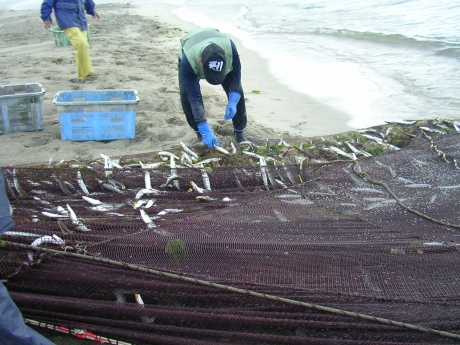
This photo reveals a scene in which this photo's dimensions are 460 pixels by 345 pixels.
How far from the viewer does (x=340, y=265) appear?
8.82 feet

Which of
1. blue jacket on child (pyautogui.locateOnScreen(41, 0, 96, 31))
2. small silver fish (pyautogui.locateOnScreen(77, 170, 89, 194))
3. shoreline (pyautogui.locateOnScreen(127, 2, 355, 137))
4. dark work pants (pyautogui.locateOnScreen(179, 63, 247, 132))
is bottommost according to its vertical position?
shoreline (pyautogui.locateOnScreen(127, 2, 355, 137))

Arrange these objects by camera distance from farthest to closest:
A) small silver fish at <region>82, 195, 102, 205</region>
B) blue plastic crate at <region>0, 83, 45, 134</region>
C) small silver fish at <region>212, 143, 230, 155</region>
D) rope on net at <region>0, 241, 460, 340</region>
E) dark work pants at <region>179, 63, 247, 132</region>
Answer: blue plastic crate at <region>0, 83, 45, 134</region> < dark work pants at <region>179, 63, 247, 132</region> < small silver fish at <region>212, 143, 230, 155</region> < small silver fish at <region>82, 195, 102, 205</region> < rope on net at <region>0, 241, 460, 340</region>

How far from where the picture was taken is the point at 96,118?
18.0 ft

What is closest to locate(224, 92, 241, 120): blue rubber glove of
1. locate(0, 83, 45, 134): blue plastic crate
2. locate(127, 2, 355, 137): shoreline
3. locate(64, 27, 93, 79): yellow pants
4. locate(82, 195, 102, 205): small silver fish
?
locate(127, 2, 355, 137): shoreline

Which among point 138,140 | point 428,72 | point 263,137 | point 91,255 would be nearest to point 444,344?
point 91,255

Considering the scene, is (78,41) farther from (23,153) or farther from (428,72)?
(428,72)

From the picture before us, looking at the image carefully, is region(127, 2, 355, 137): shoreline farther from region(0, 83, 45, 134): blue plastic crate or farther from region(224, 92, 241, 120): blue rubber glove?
region(0, 83, 45, 134): blue plastic crate

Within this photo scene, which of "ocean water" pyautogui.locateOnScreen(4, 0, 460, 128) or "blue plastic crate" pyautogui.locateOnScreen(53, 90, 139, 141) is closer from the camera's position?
"blue plastic crate" pyautogui.locateOnScreen(53, 90, 139, 141)

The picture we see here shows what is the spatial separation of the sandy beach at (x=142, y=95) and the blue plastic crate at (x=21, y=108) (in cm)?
12

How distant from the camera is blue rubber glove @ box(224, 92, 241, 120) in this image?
4898 mm

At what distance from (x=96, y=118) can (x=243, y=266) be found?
356cm

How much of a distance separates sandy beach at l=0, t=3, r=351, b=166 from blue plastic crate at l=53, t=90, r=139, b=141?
105 millimetres

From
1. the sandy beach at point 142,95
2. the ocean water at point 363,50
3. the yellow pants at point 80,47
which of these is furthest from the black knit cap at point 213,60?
the yellow pants at point 80,47

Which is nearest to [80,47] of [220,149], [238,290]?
[220,149]
